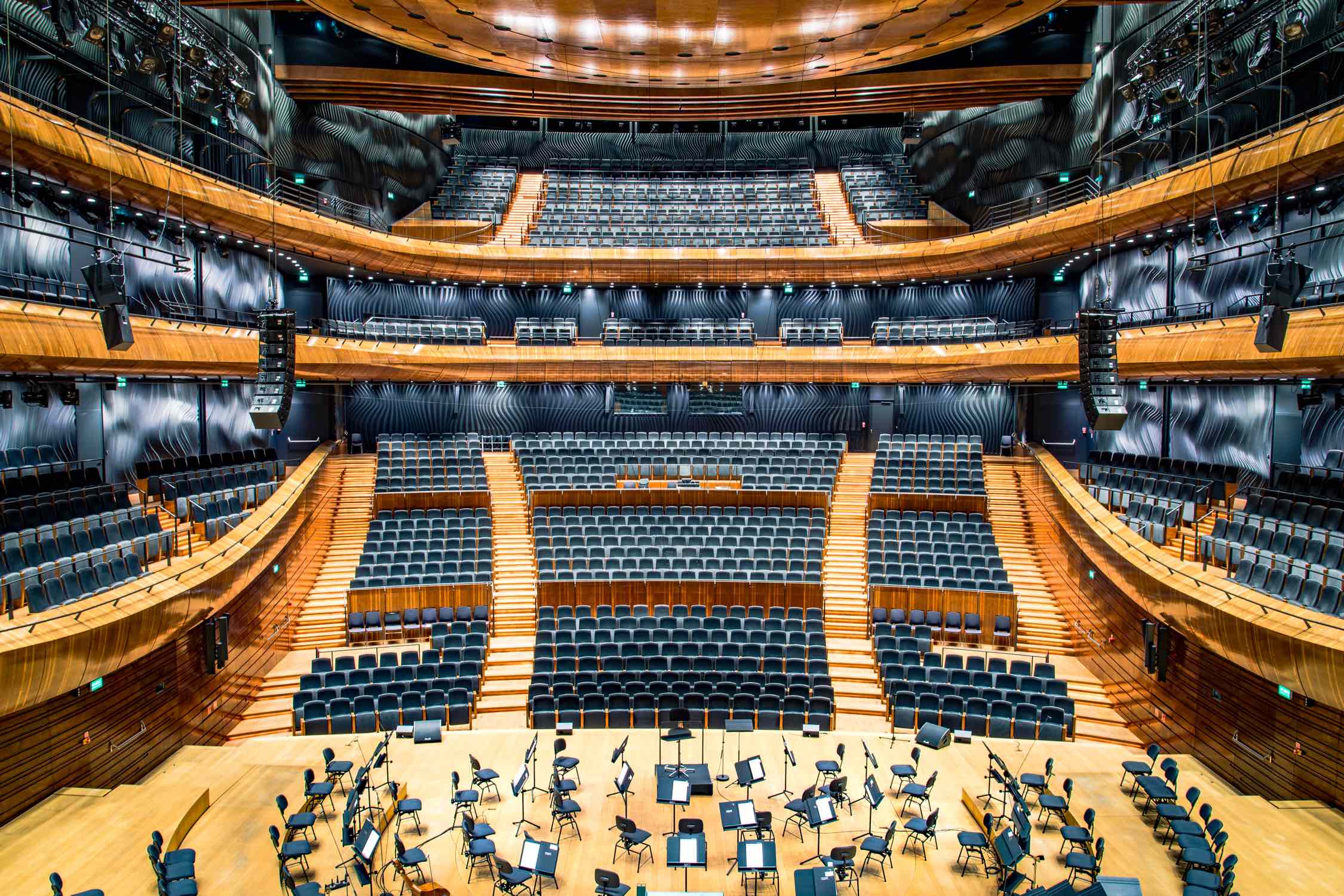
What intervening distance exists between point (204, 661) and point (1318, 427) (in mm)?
14513

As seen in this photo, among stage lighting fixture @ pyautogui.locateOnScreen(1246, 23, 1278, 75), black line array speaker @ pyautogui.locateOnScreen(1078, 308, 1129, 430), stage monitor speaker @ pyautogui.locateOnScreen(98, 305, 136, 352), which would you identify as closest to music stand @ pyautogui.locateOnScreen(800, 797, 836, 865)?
black line array speaker @ pyautogui.locateOnScreen(1078, 308, 1129, 430)

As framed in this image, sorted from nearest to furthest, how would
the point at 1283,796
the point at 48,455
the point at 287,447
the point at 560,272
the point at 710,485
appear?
the point at 1283,796 < the point at 48,455 < the point at 710,485 < the point at 287,447 < the point at 560,272

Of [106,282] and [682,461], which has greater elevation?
[106,282]

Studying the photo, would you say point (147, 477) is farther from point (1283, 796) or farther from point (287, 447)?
point (1283, 796)

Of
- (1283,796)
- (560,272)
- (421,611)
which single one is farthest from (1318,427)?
(560,272)

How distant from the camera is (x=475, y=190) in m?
20.7

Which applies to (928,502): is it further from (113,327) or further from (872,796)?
(113,327)

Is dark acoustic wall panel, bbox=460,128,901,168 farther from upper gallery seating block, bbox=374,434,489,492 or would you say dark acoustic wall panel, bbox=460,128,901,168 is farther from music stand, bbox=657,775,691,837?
music stand, bbox=657,775,691,837

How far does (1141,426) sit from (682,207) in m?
11.8

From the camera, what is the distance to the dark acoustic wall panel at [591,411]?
18.3 m

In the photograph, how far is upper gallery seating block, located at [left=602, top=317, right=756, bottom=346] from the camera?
1753 centimetres

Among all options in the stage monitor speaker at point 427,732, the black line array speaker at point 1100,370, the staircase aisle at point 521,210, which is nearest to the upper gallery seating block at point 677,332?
the staircase aisle at point 521,210

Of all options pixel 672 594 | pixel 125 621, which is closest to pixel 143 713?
pixel 125 621

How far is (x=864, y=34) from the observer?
9.38m
